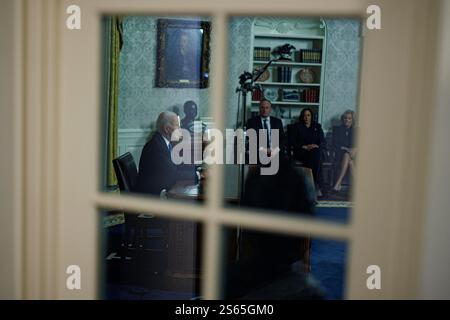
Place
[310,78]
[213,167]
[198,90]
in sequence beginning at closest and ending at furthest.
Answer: [213,167]
[198,90]
[310,78]

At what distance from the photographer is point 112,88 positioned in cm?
520

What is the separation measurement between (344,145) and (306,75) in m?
1.07

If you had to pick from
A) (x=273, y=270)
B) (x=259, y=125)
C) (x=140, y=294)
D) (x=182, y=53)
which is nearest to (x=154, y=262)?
(x=140, y=294)

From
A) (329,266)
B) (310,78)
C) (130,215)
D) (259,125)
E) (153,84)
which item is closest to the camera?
(130,215)

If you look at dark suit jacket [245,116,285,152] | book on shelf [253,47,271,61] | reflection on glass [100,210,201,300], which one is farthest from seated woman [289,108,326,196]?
reflection on glass [100,210,201,300]

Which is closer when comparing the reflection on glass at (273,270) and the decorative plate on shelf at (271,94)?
the reflection on glass at (273,270)

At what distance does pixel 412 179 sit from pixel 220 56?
385mm

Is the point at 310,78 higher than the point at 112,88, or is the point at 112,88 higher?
the point at 310,78

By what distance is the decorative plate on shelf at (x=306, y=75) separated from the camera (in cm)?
659

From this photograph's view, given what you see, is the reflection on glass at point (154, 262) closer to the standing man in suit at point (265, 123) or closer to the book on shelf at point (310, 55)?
the standing man in suit at point (265, 123)

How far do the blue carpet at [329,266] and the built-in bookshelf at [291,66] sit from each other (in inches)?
104

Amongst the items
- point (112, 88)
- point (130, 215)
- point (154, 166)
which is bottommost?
point (130, 215)

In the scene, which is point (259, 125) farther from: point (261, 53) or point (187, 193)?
point (187, 193)

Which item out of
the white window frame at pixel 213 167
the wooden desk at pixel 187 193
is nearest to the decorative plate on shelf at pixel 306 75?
the wooden desk at pixel 187 193
